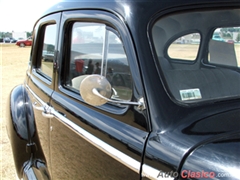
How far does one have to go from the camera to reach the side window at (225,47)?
76.1 inches

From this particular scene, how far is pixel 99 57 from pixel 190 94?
2.22 ft

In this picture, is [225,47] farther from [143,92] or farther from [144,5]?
[143,92]

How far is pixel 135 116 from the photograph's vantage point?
132 centimetres

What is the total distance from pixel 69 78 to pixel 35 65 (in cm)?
116

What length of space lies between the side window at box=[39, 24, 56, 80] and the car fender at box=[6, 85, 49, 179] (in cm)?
40

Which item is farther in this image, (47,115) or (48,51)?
(48,51)

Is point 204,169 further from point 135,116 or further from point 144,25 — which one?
point 144,25

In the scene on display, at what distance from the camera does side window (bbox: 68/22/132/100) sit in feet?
4.96

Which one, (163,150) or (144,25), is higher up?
(144,25)

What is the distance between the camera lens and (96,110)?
5.27 feet

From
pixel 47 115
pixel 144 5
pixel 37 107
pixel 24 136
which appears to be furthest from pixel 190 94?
pixel 24 136

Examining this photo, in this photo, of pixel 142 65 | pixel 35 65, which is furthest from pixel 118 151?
pixel 35 65

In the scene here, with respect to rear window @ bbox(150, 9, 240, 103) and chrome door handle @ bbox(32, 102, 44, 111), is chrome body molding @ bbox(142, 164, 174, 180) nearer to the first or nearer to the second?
rear window @ bbox(150, 9, 240, 103)

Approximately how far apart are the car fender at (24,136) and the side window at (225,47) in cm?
181
